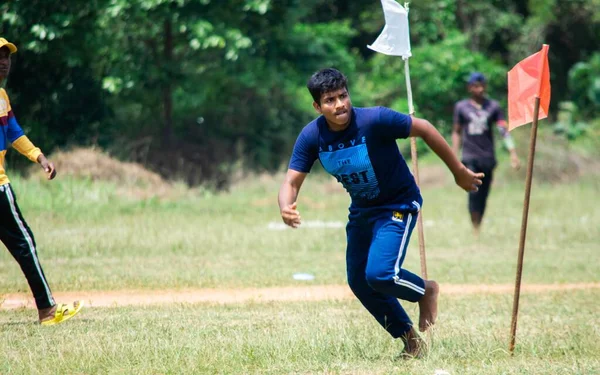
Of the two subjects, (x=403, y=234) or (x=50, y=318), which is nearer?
(x=403, y=234)

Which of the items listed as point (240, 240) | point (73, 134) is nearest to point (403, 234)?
point (240, 240)

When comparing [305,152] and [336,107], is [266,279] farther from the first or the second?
[336,107]

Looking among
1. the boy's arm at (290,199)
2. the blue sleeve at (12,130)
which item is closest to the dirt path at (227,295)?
the blue sleeve at (12,130)

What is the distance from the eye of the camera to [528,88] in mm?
7344

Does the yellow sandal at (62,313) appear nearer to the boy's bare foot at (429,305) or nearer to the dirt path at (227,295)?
the dirt path at (227,295)

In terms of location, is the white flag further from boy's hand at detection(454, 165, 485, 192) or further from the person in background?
the person in background

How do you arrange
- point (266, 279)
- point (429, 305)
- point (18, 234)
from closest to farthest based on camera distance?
1. point (429, 305)
2. point (18, 234)
3. point (266, 279)

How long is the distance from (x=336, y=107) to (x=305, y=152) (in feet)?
1.32

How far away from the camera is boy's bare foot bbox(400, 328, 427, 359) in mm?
7043

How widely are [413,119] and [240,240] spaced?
8.51m

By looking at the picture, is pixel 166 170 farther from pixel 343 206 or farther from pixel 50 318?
pixel 50 318

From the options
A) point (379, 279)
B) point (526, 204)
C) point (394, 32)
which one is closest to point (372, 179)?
point (379, 279)

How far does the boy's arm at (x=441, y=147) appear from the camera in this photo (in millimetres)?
6645

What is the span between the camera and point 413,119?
22.0ft
